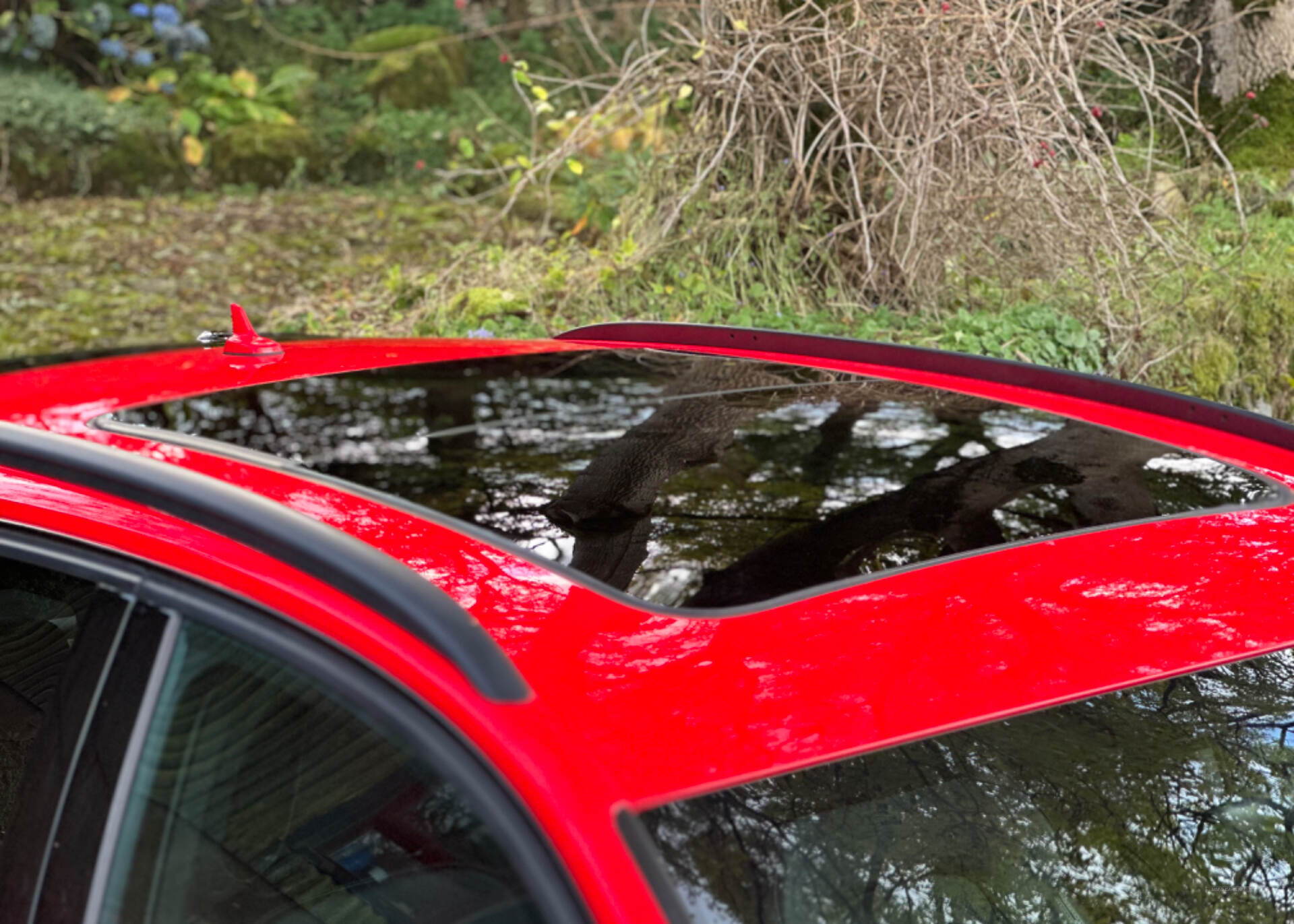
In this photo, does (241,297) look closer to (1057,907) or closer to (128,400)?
(128,400)

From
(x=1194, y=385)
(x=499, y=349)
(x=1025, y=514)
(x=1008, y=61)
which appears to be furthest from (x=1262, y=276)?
(x=1025, y=514)

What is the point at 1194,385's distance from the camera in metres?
5.71

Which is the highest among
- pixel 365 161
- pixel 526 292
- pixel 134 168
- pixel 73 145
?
pixel 73 145

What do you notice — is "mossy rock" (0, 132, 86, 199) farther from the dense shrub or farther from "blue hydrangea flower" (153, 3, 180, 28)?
"blue hydrangea flower" (153, 3, 180, 28)

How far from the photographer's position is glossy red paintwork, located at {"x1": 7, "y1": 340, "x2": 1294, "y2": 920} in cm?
105

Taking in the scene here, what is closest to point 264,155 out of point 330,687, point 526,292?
point 526,292

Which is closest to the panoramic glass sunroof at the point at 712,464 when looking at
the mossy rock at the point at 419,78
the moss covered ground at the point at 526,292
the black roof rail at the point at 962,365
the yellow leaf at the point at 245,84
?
the black roof rail at the point at 962,365

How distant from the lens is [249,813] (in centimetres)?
127

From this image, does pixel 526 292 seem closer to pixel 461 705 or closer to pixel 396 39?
pixel 461 705

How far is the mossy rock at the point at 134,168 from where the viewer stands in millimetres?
11250

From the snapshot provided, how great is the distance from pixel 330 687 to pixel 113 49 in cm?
1230

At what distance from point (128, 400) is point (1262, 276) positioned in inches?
224

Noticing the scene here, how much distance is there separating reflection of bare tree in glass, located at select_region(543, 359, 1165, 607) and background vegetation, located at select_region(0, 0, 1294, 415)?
282 centimetres

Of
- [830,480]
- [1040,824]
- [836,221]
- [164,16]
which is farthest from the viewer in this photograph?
[164,16]
